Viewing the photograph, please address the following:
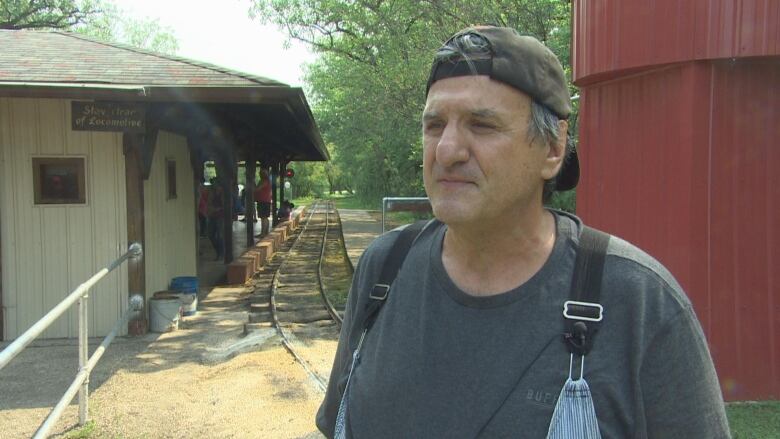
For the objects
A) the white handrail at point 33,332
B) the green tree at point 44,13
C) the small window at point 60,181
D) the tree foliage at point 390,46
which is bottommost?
the white handrail at point 33,332

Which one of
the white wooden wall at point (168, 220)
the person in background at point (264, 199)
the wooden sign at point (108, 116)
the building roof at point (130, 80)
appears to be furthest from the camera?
the person in background at point (264, 199)

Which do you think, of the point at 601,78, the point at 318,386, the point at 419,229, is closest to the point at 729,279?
the point at 601,78

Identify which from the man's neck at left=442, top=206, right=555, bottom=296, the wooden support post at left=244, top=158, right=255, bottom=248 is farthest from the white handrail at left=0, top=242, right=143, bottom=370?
the wooden support post at left=244, top=158, right=255, bottom=248

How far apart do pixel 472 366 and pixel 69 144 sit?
25.9ft

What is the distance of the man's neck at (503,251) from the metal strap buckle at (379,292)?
185mm

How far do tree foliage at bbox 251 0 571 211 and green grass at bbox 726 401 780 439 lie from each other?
764 cm

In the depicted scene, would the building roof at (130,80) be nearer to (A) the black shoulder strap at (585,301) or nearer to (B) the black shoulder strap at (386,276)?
(B) the black shoulder strap at (386,276)

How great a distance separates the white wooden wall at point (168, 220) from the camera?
9234 mm

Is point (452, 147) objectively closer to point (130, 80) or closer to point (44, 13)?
point (130, 80)

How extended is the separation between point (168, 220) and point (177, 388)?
449 cm

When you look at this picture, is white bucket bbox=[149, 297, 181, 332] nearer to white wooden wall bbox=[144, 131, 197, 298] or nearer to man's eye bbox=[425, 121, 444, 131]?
white wooden wall bbox=[144, 131, 197, 298]

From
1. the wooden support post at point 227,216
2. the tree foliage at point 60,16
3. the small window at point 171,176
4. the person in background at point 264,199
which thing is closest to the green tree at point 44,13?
the tree foliage at point 60,16

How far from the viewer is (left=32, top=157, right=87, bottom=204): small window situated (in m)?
8.12

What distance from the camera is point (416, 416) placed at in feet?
4.78
